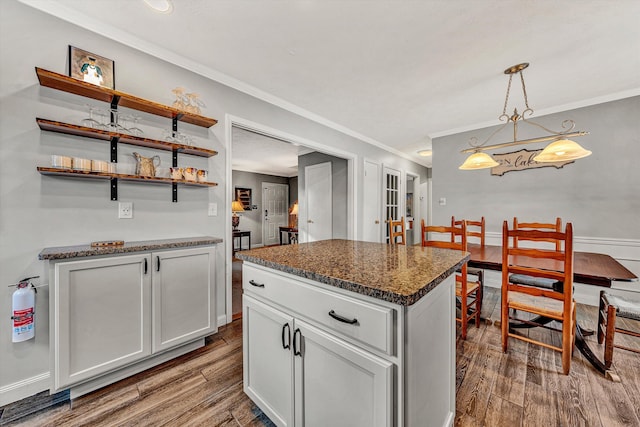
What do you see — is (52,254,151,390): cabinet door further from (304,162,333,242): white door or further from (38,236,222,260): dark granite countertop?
(304,162,333,242): white door

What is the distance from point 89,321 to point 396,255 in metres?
1.85

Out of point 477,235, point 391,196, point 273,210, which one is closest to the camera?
point 477,235

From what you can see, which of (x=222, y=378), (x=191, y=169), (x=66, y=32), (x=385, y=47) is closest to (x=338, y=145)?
(x=385, y=47)

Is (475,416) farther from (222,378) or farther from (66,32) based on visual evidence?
(66,32)

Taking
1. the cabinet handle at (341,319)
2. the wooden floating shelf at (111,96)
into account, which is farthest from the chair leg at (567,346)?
the wooden floating shelf at (111,96)

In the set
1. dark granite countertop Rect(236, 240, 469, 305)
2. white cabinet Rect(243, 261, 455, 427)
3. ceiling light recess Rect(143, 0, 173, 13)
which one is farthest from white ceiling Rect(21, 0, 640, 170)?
white cabinet Rect(243, 261, 455, 427)

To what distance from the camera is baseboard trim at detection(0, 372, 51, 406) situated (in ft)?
4.81

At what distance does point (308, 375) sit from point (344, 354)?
0.26 meters

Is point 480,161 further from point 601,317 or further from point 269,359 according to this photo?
point 269,359

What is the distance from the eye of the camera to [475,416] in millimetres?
1393

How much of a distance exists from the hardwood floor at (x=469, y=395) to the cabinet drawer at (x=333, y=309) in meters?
0.78

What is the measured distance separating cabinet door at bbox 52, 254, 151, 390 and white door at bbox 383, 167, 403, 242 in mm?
4288

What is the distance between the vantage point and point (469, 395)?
5.08 feet

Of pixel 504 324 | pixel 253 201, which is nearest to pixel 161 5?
pixel 504 324
